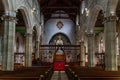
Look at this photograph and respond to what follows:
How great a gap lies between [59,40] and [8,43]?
26.9 m

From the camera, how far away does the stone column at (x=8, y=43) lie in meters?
15.0

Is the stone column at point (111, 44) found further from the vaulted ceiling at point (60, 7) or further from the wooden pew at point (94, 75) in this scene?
the vaulted ceiling at point (60, 7)

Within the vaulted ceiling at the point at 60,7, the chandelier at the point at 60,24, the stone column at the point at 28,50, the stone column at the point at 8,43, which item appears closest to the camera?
the stone column at the point at 8,43

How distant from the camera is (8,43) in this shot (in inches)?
598

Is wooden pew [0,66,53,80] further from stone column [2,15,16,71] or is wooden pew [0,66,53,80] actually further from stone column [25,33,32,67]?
stone column [25,33,32,67]

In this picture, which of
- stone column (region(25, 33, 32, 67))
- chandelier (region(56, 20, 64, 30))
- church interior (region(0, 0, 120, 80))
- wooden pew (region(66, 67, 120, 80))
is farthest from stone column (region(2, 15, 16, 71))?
chandelier (region(56, 20, 64, 30))

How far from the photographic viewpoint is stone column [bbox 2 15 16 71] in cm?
1499

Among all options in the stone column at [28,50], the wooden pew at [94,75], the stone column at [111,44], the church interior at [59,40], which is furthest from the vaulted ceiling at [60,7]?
the wooden pew at [94,75]

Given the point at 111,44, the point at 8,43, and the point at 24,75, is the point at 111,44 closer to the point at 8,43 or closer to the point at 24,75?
the point at 8,43

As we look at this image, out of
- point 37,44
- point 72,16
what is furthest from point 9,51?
point 72,16

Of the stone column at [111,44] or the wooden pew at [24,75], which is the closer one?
the wooden pew at [24,75]

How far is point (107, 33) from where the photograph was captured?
586 inches

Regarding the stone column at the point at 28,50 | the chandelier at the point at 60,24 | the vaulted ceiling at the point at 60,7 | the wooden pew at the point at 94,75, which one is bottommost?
the wooden pew at the point at 94,75

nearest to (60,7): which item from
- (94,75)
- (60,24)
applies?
(60,24)
